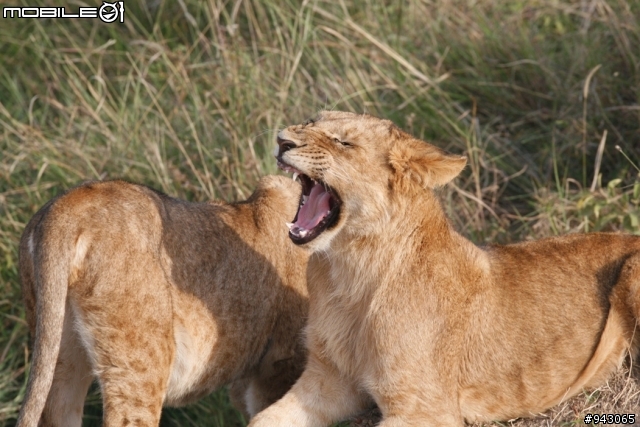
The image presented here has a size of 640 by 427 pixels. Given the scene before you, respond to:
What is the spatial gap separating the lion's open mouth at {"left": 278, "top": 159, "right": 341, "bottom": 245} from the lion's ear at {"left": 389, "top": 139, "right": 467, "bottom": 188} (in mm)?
274

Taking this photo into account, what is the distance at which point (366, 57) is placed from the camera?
7309 mm

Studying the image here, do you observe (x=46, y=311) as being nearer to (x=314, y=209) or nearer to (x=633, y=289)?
(x=314, y=209)

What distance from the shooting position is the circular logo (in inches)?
326

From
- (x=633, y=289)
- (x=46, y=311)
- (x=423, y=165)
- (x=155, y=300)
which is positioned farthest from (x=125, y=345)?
(x=633, y=289)

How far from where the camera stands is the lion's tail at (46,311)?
3807 mm

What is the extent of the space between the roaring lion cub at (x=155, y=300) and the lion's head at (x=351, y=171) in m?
0.63

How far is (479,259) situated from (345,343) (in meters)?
Result: 0.68

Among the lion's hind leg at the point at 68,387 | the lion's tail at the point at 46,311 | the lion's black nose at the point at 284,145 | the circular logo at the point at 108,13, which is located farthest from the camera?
the circular logo at the point at 108,13

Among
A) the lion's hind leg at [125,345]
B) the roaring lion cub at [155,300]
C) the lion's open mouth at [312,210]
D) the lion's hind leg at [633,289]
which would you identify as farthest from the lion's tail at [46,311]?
the lion's hind leg at [633,289]

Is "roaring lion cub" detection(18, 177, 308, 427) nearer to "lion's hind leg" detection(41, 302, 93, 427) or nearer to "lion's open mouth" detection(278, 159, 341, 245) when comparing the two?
"lion's hind leg" detection(41, 302, 93, 427)

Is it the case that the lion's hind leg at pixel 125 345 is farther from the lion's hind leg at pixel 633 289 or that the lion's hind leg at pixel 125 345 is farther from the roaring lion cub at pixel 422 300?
the lion's hind leg at pixel 633 289

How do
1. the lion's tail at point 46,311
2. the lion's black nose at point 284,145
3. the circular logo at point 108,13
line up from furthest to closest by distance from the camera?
the circular logo at point 108,13 < the lion's black nose at point 284,145 < the lion's tail at point 46,311

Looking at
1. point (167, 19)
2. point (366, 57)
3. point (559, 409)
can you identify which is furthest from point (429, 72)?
point (559, 409)

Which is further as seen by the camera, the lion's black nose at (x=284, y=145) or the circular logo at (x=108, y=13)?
the circular logo at (x=108, y=13)
